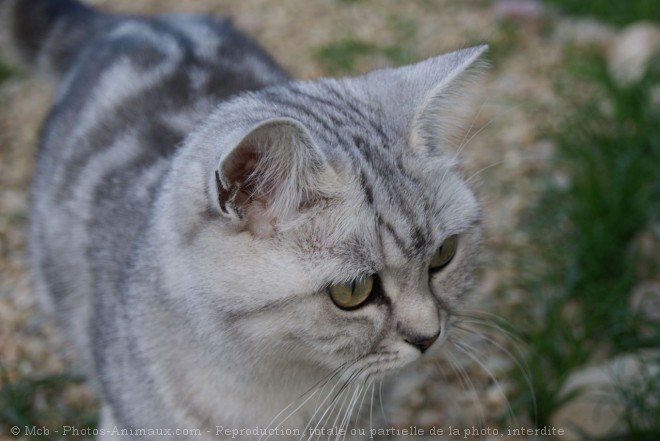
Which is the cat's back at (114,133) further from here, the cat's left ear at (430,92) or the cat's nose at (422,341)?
the cat's nose at (422,341)

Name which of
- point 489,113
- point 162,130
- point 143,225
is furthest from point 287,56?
point 143,225

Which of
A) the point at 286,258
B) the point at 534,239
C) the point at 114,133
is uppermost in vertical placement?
the point at 114,133

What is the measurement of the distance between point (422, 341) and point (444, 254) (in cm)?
22

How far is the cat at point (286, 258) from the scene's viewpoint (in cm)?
143

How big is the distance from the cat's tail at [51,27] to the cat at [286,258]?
0.99 meters

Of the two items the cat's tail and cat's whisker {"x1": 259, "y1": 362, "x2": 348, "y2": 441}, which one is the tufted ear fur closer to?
cat's whisker {"x1": 259, "y1": 362, "x2": 348, "y2": 441}

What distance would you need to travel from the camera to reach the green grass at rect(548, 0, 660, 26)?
14.1 feet

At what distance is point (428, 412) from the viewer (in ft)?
7.82

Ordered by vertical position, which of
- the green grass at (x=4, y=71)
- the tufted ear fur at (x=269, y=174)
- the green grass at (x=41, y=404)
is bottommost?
the green grass at (x=41, y=404)

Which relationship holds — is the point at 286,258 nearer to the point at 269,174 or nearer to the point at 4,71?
the point at 269,174

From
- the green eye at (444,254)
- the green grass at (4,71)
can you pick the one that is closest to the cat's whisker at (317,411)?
the green eye at (444,254)

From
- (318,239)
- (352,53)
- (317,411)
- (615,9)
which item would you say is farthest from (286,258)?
(615,9)

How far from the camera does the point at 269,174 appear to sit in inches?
54.7

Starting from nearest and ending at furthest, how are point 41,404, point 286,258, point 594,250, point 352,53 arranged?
1. point 286,258
2. point 41,404
3. point 594,250
4. point 352,53
